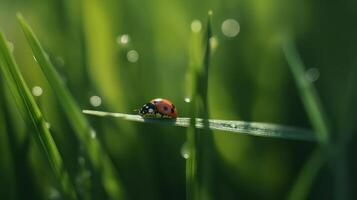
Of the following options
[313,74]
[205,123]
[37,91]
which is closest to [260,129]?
[205,123]

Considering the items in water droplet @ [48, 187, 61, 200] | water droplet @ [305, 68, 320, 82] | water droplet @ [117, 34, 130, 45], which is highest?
water droplet @ [117, 34, 130, 45]

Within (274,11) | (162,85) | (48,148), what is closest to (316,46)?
(274,11)

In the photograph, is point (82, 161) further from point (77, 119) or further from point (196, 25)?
point (196, 25)

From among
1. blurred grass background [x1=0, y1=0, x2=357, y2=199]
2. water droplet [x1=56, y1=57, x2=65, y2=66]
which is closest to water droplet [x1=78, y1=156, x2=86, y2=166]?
blurred grass background [x1=0, y1=0, x2=357, y2=199]

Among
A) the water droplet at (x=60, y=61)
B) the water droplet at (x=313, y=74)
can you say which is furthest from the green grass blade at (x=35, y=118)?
the water droplet at (x=313, y=74)

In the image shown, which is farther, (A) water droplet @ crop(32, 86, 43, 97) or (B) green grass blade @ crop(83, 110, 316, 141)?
(A) water droplet @ crop(32, 86, 43, 97)

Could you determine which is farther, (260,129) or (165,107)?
(165,107)

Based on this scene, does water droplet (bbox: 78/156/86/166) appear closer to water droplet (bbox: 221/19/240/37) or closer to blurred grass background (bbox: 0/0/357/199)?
blurred grass background (bbox: 0/0/357/199)

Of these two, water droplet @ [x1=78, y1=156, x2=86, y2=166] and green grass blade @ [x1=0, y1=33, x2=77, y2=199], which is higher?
green grass blade @ [x1=0, y1=33, x2=77, y2=199]
